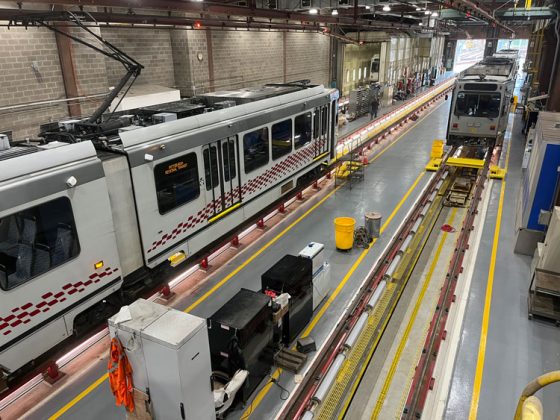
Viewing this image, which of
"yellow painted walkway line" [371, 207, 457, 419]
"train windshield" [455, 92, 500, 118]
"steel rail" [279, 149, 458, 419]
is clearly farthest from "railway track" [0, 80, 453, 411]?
"yellow painted walkway line" [371, 207, 457, 419]

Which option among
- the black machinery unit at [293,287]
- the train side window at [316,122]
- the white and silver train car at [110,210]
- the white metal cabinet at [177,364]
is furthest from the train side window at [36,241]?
the train side window at [316,122]

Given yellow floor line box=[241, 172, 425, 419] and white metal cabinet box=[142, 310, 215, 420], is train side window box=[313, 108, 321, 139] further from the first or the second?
white metal cabinet box=[142, 310, 215, 420]

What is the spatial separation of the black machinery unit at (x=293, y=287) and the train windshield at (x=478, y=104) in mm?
11174

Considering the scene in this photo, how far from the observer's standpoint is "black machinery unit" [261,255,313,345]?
637cm

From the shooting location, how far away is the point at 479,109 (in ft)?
48.7

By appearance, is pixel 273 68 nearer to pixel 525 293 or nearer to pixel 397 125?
pixel 397 125

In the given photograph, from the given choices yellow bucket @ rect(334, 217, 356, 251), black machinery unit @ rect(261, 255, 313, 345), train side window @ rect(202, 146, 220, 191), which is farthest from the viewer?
yellow bucket @ rect(334, 217, 356, 251)

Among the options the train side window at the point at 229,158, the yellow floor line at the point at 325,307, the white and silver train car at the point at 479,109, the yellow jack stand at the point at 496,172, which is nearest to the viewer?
the yellow floor line at the point at 325,307

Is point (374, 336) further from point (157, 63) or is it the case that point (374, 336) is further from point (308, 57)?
point (308, 57)

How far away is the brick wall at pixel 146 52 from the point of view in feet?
49.3

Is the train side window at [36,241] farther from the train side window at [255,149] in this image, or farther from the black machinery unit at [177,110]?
the train side window at [255,149]

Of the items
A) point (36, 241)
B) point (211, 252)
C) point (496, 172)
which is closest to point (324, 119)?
point (496, 172)

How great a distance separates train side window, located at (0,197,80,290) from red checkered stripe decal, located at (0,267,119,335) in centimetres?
35

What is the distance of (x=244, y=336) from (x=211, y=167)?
3961mm
